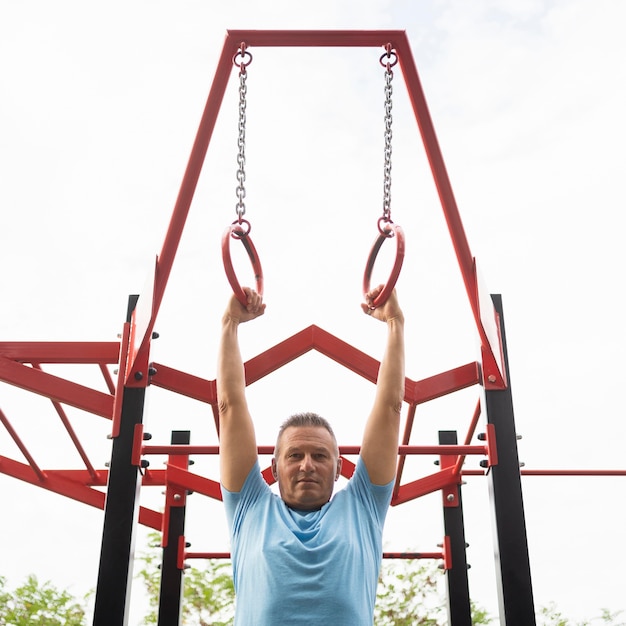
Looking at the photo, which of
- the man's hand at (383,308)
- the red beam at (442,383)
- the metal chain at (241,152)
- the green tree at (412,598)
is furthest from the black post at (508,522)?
the green tree at (412,598)

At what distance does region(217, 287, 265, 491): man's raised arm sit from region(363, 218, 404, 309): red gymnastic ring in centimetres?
39

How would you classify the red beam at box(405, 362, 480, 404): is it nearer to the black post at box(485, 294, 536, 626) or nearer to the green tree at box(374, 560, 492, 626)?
the black post at box(485, 294, 536, 626)

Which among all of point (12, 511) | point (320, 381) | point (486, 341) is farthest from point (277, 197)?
point (12, 511)

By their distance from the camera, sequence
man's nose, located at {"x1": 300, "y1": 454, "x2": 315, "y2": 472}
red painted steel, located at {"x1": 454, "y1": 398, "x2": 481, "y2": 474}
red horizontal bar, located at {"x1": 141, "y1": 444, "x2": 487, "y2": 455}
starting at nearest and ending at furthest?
man's nose, located at {"x1": 300, "y1": 454, "x2": 315, "y2": 472} < red horizontal bar, located at {"x1": 141, "y1": 444, "x2": 487, "y2": 455} < red painted steel, located at {"x1": 454, "y1": 398, "x2": 481, "y2": 474}

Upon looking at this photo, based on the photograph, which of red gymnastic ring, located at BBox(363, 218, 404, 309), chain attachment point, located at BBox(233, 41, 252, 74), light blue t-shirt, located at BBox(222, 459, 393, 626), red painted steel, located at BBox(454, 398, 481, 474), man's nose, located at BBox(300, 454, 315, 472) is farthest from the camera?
red painted steel, located at BBox(454, 398, 481, 474)

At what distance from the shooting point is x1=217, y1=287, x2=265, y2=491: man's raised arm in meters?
1.54

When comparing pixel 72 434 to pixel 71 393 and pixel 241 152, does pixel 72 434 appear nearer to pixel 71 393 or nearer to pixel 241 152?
pixel 71 393

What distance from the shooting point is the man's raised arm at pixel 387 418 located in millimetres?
1544

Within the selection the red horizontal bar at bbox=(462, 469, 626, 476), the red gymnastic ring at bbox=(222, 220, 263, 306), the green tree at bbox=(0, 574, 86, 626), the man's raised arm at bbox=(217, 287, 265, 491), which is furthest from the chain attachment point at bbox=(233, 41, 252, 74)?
the green tree at bbox=(0, 574, 86, 626)

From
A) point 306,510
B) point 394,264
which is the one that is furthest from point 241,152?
point 306,510

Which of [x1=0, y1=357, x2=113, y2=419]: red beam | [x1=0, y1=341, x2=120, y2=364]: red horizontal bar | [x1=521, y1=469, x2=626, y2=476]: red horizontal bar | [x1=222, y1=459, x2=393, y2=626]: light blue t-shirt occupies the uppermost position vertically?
[x1=0, y1=341, x2=120, y2=364]: red horizontal bar

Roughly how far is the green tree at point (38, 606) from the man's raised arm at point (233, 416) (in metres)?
5.27

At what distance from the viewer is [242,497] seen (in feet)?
4.97

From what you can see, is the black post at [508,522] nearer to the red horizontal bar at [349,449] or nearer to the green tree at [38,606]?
the red horizontal bar at [349,449]
